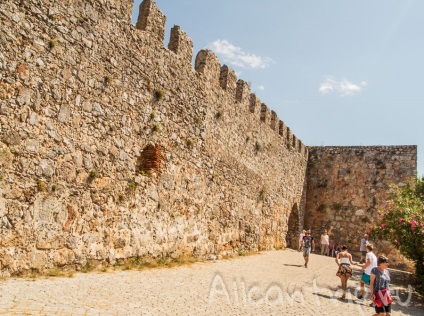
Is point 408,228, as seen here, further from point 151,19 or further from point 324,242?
point 151,19

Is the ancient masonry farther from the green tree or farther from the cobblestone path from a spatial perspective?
the green tree

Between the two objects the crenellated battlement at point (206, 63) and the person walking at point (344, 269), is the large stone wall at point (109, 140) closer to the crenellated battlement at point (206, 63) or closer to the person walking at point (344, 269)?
the crenellated battlement at point (206, 63)

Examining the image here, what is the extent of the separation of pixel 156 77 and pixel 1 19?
14.2ft

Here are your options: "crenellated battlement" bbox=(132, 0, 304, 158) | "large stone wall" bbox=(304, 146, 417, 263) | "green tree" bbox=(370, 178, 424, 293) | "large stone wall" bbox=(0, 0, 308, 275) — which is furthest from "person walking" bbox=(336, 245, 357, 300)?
"large stone wall" bbox=(304, 146, 417, 263)

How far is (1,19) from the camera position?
6.43 meters

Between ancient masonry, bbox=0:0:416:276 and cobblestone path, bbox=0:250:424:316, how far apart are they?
83cm

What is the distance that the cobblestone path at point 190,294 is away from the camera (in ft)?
17.7

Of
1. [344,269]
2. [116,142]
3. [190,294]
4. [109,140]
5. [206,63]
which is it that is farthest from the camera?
[206,63]

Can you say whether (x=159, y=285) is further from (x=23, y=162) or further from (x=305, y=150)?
(x=305, y=150)

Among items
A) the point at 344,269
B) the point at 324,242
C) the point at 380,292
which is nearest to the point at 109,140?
the point at 380,292

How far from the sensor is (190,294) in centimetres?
713

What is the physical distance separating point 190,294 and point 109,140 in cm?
381

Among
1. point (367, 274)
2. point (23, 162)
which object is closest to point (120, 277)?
point (23, 162)

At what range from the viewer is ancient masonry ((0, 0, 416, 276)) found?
6.64 meters
